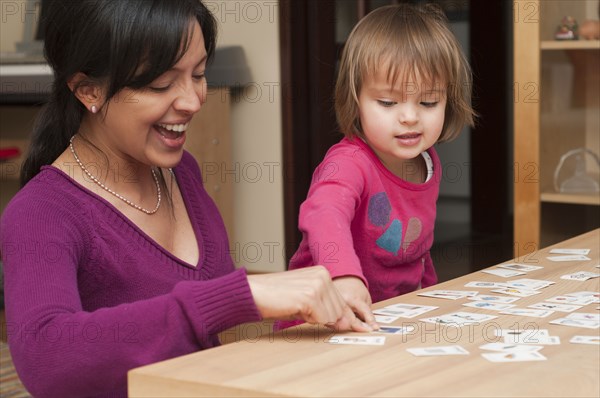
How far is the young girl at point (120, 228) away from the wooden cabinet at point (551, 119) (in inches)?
70.8

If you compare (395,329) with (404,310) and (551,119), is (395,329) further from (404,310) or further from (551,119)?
(551,119)

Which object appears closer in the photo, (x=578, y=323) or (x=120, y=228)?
(x=578, y=323)

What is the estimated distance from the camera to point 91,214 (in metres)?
1.31

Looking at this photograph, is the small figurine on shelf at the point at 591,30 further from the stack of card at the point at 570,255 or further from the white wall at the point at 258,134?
the stack of card at the point at 570,255

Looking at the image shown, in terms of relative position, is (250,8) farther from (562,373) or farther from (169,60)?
(562,373)

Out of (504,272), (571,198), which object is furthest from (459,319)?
(571,198)

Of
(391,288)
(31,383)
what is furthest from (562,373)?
(391,288)

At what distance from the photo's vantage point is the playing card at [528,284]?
139 cm

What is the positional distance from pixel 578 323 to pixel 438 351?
23 cm

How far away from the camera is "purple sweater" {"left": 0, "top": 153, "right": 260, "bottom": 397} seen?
1.08 meters

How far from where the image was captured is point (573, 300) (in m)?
1.30

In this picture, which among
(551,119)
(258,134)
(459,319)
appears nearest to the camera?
(459,319)

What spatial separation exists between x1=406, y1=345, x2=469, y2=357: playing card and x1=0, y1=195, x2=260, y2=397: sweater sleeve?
0.64ft

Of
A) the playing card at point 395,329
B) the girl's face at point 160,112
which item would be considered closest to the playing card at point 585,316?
the playing card at point 395,329
